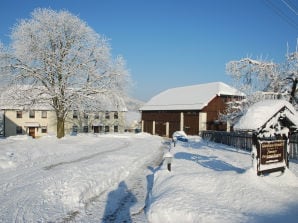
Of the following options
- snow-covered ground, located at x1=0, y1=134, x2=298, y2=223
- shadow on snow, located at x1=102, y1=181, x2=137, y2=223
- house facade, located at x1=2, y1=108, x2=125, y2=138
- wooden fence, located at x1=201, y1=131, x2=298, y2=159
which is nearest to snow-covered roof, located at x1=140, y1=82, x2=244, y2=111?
house facade, located at x1=2, y1=108, x2=125, y2=138

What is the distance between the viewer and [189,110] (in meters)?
37.7

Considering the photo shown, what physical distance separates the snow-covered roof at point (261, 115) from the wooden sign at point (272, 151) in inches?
38.4

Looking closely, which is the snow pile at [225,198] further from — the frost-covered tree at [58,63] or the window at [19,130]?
the window at [19,130]

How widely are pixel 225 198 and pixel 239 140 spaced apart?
15.2 m

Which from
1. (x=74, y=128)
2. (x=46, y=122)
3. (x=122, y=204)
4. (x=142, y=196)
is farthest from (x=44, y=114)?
(x=122, y=204)

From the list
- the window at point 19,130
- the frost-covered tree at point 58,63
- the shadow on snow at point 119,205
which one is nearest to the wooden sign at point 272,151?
the shadow on snow at point 119,205

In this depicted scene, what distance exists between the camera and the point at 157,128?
4478 cm

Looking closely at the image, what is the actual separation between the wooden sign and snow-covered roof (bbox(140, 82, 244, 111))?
23133mm

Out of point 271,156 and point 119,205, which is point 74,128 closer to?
point 119,205

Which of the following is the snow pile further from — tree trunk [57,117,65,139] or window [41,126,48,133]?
window [41,126,48,133]

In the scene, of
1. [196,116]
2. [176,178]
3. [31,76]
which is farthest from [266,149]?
[196,116]

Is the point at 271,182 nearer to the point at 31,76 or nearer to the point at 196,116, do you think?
the point at 31,76

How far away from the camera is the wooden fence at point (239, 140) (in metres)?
16.4

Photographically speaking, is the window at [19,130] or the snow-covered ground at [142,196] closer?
the snow-covered ground at [142,196]
